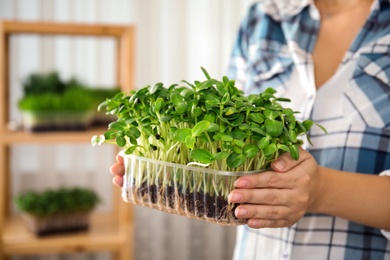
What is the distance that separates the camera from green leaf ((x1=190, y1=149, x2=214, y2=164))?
0.88 m

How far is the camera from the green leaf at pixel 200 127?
2.84 ft

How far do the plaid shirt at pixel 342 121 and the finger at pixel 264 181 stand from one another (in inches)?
13.4

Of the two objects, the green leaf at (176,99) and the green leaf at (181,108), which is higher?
the green leaf at (176,99)

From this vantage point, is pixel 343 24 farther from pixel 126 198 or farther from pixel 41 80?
pixel 41 80

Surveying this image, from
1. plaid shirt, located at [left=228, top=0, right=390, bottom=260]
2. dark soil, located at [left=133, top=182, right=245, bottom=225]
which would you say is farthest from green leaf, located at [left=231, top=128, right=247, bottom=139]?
plaid shirt, located at [left=228, top=0, right=390, bottom=260]

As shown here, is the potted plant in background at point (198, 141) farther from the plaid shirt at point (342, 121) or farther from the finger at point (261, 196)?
the plaid shirt at point (342, 121)

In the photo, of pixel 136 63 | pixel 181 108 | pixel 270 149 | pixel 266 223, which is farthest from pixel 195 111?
pixel 136 63

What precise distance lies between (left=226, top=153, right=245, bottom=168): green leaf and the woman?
0.43 feet

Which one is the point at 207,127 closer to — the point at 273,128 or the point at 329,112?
the point at 273,128

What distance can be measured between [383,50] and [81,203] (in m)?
1.35

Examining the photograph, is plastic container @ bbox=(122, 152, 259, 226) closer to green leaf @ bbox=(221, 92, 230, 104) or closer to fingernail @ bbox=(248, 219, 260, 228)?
fingernail @ bbox=(248, 219, 260, 228)

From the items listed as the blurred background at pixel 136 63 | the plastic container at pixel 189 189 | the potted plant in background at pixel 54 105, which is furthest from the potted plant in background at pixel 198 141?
the blurred background at pixel 136 63

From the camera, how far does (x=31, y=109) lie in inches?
84.1

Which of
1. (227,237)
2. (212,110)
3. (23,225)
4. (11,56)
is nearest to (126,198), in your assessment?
(212,110)
